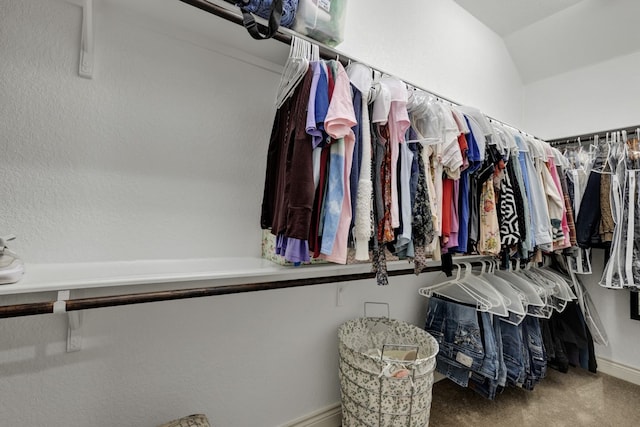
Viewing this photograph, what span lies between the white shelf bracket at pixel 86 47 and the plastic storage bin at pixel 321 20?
68cm

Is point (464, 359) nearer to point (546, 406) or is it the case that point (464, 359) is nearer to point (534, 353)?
point (534, 353)

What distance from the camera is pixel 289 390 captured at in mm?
1435

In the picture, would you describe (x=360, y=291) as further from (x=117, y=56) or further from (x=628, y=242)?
(x=628, y=242)

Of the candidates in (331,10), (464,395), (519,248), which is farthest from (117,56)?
(464,395)

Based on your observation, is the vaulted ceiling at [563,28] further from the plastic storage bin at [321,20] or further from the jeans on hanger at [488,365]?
the jeans on hanger at [488,365]

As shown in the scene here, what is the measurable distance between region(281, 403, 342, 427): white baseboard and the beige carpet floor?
1.78ft

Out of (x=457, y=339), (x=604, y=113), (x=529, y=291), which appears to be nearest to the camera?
(x=457, y=339)

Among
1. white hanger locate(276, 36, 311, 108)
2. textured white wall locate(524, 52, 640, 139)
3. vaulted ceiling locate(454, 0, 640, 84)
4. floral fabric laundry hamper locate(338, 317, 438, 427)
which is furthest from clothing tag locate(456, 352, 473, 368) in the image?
vaulted ceiling locate(454, 0, 640, 84)

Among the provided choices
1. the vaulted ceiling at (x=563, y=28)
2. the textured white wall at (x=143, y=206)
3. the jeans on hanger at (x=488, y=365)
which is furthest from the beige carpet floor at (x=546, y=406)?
the vaulted ceiling at (x=563, y=28)

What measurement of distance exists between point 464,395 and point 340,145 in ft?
6.43

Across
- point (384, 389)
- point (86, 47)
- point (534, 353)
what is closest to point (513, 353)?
point (534, 353)

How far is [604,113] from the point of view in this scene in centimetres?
237

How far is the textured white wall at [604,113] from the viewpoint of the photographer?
2.26 metres

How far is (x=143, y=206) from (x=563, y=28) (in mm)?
3357
